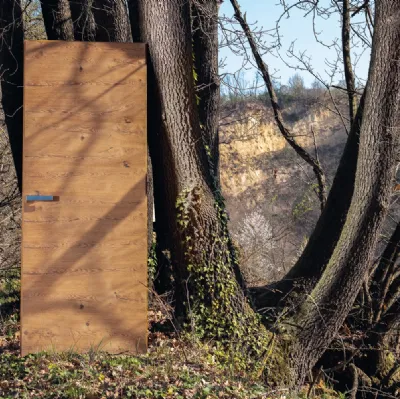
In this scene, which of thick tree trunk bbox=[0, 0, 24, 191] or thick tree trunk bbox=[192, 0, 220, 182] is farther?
thick tree trunk bbox=[192, 0, 220, 182]

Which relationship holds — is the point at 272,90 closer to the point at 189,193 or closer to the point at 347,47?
the point at 347,47

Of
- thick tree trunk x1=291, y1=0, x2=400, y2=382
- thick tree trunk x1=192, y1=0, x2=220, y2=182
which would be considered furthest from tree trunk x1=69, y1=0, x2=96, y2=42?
thick tree trunk x1=291, y1=0, x2=400, y2=382

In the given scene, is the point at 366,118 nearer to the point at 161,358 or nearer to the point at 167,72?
the point at 167,72

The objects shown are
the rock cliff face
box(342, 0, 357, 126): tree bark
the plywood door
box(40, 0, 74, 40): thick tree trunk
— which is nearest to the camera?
the plywood door

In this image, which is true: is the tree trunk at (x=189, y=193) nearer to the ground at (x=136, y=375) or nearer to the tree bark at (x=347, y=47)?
the ground at (x=136, y=375)

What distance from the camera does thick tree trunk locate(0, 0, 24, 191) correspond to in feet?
22.9

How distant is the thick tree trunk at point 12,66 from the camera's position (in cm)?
699

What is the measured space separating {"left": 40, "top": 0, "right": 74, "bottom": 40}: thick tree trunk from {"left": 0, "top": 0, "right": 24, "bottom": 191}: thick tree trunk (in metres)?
0.39

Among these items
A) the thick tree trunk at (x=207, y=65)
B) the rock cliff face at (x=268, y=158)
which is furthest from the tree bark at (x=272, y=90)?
the rock cliff face at (x=268, y=158)

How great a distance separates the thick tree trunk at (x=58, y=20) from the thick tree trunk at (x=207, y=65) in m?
1.48

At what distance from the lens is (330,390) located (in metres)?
6.97

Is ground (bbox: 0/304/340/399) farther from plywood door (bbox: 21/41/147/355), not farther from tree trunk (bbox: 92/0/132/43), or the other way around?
tree trunk (bbox: 92/0/132/43)

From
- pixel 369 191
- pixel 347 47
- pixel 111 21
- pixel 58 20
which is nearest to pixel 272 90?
pixel 347 47

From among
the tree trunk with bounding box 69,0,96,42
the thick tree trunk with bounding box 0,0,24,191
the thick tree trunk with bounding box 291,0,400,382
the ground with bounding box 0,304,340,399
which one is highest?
the tree trunk with bounding box 69,0,96,42
